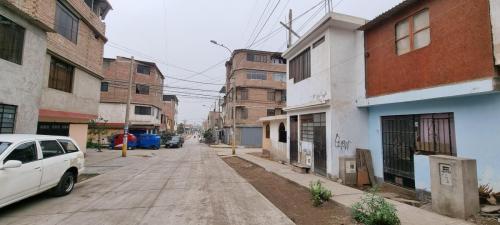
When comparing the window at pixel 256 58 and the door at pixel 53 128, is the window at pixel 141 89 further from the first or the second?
the door at pixel 53 128

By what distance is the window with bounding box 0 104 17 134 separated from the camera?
930 cm

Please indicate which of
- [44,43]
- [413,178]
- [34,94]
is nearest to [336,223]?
[413,178]

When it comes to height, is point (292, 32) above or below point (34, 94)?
above

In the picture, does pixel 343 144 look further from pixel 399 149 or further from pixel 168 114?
pixel 168 114

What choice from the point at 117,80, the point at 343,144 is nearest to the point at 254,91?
the point at 117,80

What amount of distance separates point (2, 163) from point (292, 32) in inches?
660

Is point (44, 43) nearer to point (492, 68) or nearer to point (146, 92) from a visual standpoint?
point (492, 68)

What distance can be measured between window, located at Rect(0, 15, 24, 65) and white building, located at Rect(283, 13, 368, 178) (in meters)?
12.3

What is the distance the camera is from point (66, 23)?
14.7m

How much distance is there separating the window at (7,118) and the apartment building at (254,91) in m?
31.4

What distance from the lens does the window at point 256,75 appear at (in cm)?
4132

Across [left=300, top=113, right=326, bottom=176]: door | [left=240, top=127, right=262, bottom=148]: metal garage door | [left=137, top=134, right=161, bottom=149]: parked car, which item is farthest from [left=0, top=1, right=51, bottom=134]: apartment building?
[left=240, top=127, right=262, bottom=148]: metal garage door

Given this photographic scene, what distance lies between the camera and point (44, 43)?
36.9 feet

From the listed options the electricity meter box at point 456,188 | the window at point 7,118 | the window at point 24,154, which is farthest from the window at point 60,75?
the electricity meter box at point 456,188
